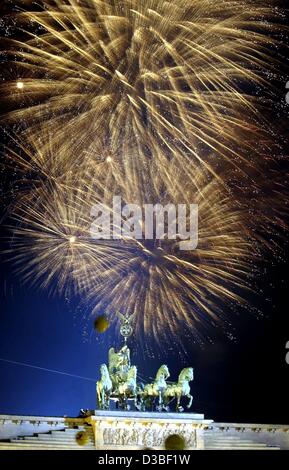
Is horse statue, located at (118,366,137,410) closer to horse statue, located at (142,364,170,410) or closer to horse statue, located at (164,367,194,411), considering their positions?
horse statue, located at (142,364,170,410)

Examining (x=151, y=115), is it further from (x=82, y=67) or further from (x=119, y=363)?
(x=119, y=363)

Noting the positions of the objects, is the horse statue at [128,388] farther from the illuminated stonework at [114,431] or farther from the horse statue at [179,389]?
the horse statue at [179,389]

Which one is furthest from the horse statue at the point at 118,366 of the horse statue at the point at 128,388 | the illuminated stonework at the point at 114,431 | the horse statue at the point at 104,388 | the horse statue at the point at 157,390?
the illuminated stonework at the point at 114,431

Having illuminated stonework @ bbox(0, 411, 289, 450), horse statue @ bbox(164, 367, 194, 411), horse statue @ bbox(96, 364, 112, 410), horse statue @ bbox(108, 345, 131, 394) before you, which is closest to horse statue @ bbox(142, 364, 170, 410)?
horse statue @ bbox(164, 367, 194, 411)

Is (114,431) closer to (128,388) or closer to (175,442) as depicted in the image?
(128,388)

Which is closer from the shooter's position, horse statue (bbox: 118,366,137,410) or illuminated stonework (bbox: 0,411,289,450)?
illuminated stonework (bbox: 0,411,289,450)
